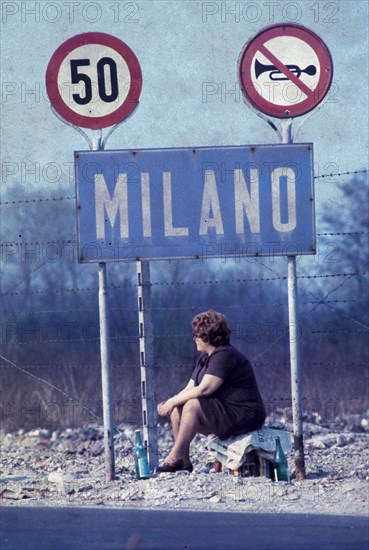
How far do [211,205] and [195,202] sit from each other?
0.40ft

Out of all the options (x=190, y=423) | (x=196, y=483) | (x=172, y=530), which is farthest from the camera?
(x=190, y=423)

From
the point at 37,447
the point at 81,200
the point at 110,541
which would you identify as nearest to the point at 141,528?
the point at 110,541

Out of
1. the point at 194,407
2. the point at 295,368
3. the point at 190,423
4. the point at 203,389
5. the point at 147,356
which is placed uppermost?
the point at 147,356

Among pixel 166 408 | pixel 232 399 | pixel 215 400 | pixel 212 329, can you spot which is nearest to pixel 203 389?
pixel 215 400

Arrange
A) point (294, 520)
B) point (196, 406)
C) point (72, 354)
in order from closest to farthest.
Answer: point (294, 520) < point (196, 406) < point (72, 354)

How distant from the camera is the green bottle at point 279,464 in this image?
9898 mm

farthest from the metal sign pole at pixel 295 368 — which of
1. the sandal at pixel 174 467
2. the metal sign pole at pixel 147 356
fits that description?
Result: the metal sign pole at pixel 147 356

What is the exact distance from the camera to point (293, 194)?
1014 centimetres

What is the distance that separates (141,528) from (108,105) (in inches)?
146

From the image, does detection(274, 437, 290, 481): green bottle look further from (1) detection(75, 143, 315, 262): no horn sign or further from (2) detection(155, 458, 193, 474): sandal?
(1) detection(75, 143, 315, 262): no horn sign

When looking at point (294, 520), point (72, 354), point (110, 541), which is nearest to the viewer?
point (110, 541)

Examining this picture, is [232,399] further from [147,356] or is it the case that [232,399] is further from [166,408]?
[147,356]

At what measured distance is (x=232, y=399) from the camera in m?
9.96

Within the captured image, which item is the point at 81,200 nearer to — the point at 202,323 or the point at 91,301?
the point at 202,323
